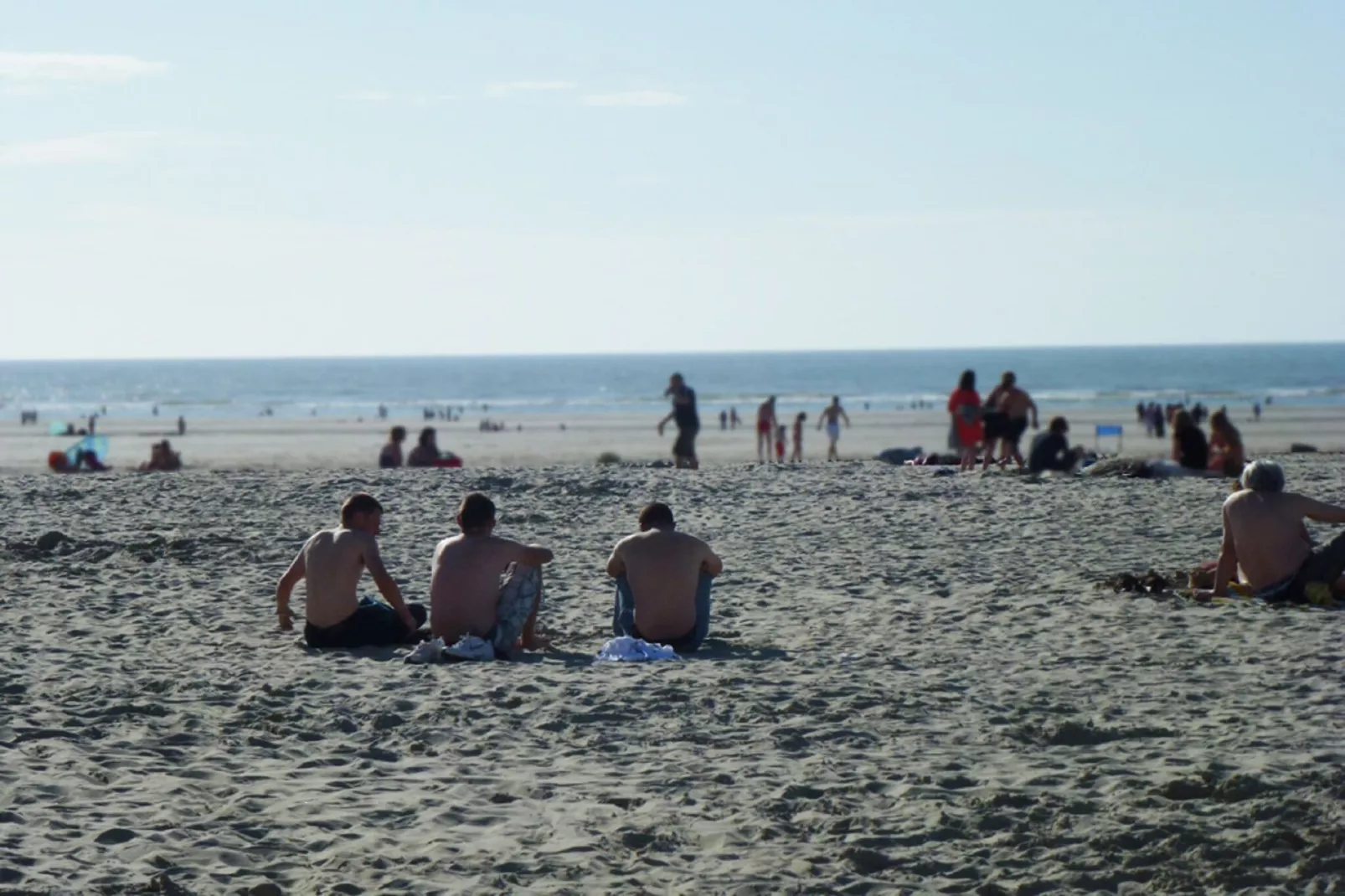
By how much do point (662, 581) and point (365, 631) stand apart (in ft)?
5.56

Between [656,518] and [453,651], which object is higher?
[656,518]

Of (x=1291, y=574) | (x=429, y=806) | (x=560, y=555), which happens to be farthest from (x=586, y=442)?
(x=429, y=806)

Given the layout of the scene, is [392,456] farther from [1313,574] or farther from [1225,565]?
A: [1313,574]

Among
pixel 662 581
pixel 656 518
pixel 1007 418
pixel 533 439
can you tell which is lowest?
pixel 533 439

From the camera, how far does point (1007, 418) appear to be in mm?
18891

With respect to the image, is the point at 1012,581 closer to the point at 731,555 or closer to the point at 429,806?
the point at 731,555

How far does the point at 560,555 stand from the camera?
12766mm

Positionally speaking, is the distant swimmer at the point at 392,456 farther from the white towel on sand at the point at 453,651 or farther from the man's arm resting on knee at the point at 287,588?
the white towel on sand at the point at 453,651

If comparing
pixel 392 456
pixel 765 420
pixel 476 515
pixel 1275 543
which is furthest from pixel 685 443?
pixel 476 515

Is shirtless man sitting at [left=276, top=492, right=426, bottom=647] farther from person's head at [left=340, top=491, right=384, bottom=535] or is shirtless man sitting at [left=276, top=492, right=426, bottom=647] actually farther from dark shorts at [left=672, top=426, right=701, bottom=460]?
dark shorts at [left=672, top=426, right=701, bottom=460]

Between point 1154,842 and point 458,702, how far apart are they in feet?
10.6

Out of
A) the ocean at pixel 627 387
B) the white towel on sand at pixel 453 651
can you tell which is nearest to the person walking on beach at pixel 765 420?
the white towel on sand at pixel 453 651

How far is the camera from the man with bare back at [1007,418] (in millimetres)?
18812

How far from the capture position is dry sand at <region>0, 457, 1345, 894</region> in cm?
482
